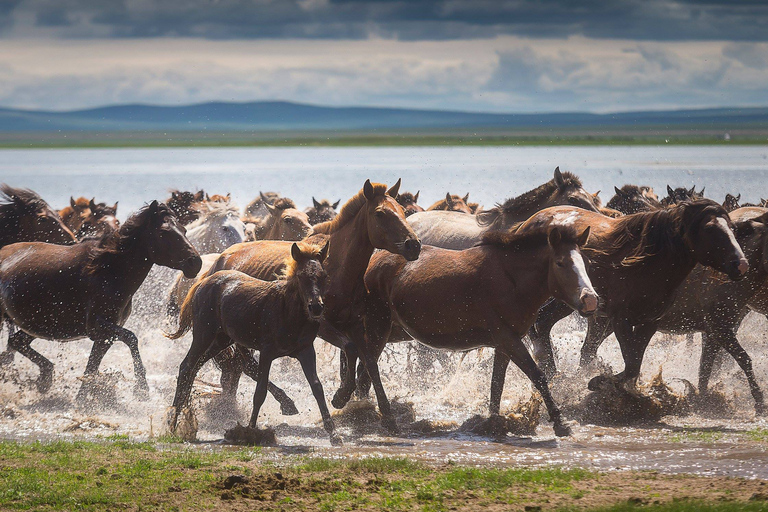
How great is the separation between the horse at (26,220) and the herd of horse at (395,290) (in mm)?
1364

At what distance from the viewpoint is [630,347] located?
30.3 ft

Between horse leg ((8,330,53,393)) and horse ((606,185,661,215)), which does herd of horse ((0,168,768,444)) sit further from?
horse ((606,185,661,215))

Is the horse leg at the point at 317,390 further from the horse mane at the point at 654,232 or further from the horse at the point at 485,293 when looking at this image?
the horse mane at the point at 654,232

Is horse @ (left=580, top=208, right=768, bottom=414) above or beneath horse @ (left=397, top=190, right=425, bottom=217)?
beneath

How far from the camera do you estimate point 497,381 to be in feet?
29.2

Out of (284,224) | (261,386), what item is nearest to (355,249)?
(261,386)

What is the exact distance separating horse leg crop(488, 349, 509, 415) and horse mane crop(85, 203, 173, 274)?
3692 millimetres

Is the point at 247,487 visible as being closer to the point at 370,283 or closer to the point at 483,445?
the point at 483,445

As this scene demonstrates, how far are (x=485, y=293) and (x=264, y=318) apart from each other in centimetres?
193

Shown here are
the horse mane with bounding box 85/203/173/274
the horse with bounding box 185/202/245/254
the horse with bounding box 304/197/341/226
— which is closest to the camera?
the horse mane with bounding box 85/203/173/274

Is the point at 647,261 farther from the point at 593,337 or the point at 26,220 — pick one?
the point at 26,220

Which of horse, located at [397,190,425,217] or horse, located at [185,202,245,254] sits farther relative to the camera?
horse, located at [397,190,425,217]

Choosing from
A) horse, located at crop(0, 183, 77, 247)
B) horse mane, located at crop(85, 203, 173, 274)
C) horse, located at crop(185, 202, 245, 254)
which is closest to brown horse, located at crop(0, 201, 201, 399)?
horse mane, located at crop(85, 203, 173, 274)

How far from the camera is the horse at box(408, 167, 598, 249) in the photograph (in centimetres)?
1157
